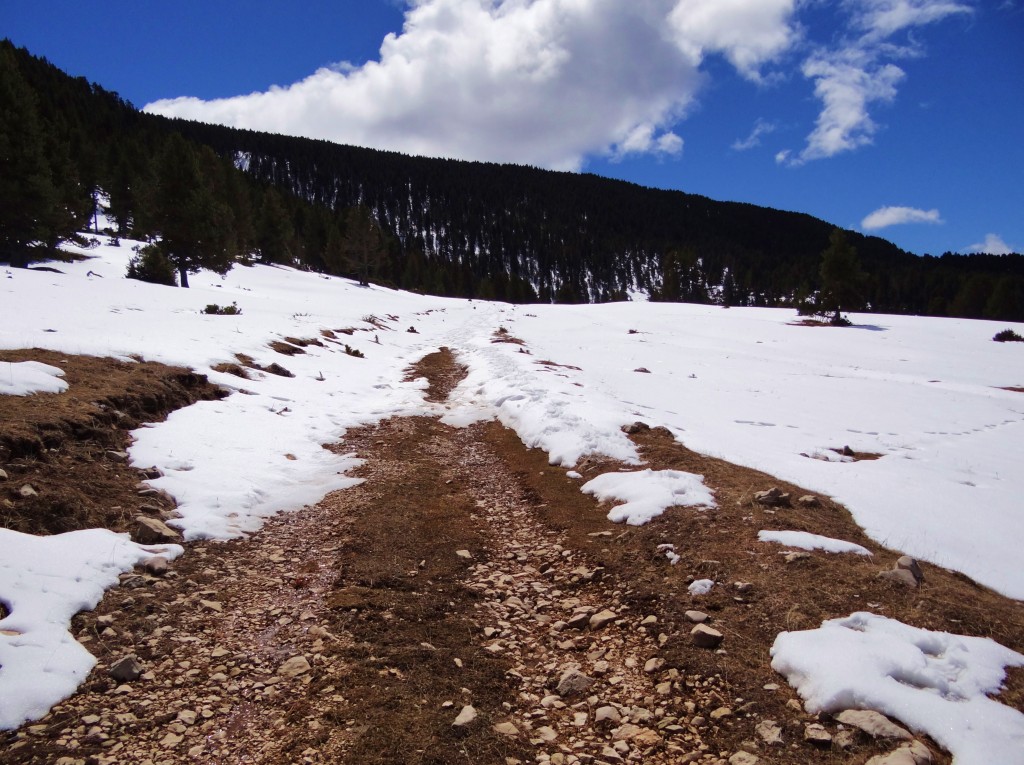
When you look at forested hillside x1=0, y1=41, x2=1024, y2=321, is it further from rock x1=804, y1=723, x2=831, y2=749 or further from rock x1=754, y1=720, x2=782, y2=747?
rock x1=804, y1=723, x2=831, y2=749

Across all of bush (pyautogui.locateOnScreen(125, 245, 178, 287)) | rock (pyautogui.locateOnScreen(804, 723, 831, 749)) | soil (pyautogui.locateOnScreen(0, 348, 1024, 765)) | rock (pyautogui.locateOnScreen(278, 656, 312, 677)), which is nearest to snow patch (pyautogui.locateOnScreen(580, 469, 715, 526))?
soil (pyautogui.locateOnScreen(0, 348, 1024, 765))

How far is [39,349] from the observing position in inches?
379

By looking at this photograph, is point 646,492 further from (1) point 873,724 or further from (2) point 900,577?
(1) point 873,724

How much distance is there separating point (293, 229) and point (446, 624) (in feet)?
267

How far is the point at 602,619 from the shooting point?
4.78 m

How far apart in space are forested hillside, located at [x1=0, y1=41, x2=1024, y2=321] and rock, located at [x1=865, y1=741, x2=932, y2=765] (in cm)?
3982

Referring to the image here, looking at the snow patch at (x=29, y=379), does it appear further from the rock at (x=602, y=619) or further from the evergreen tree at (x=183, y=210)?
the evergreen tree at (x=183, y=210)

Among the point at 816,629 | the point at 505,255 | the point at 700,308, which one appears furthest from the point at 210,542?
the point at 505,255

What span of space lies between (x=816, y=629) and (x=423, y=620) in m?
3.38

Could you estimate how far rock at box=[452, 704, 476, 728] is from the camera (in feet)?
11.2

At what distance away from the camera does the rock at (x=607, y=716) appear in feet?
11.8

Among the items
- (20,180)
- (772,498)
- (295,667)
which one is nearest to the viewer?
(295,667)

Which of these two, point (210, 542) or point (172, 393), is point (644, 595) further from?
point (172, 393)

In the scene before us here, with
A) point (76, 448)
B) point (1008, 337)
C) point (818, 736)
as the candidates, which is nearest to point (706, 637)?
point (818, 736)
